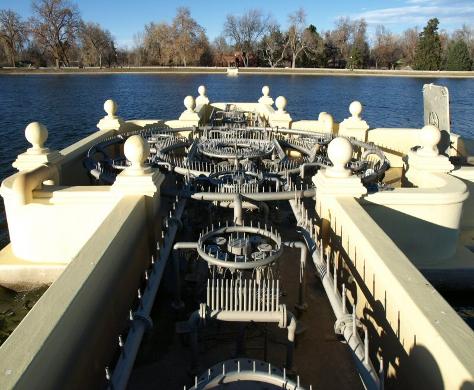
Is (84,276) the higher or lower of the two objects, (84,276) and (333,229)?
the higher

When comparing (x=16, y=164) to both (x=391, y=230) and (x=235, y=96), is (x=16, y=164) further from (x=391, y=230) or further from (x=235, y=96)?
(x=235, y=96)

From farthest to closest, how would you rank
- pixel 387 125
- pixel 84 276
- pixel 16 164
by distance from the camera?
pixel 387 125, pixel 16 164, pixel 84 276

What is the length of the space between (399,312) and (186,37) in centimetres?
10359

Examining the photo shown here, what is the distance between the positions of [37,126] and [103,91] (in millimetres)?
48156

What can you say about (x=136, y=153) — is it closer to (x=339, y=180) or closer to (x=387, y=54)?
(x=339, y=180)

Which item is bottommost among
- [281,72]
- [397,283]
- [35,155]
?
[397,283]

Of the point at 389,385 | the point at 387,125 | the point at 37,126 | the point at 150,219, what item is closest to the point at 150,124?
the point at 37,126

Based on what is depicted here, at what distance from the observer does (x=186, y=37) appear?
99.5 meters

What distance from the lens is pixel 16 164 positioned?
872cm

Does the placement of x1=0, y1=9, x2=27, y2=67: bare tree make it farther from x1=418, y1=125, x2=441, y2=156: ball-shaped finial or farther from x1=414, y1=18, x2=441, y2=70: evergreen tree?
x1=418, y1=125, x2=441, y2=156: ball-shaped finial

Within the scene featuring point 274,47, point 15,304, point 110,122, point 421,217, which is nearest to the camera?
point 421,217

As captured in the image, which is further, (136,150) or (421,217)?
(421,217)

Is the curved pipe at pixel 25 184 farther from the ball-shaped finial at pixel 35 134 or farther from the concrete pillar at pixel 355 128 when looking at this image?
the concrete pillar at pixel 355 128

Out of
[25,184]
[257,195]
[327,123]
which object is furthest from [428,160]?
[25,184]
